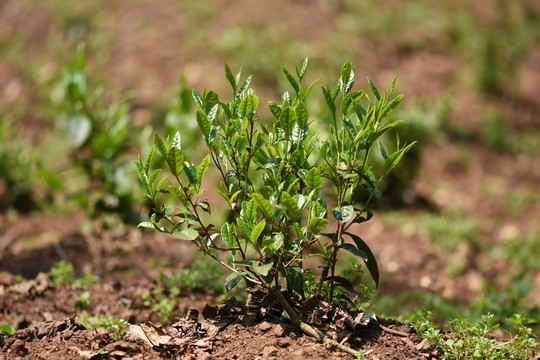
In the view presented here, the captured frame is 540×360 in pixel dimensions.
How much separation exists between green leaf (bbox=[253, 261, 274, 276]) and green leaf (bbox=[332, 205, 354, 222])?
0.91 feet

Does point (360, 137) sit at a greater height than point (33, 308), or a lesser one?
greater

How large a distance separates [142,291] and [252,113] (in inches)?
49.3

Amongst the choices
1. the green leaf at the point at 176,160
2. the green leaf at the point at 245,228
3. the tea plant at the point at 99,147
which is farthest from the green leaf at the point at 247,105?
the tea plant at the point at 99,147

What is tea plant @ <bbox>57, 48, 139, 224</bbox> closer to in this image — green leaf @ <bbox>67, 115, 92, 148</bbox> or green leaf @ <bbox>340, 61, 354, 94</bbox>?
green leaf @ <bbox>67, 115, 92, 148</bbox>

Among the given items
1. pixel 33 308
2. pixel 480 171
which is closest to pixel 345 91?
pixel 33 308

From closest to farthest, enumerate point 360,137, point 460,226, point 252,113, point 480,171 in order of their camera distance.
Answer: point 360,137, point 252,113, point 460,226, point 480,171

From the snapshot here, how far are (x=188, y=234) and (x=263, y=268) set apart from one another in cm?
29

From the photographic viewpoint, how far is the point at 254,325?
209 centimetres

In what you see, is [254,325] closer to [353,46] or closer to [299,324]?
[299,324]

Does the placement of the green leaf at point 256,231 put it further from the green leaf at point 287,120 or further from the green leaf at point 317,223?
the green leaf at point 287,120

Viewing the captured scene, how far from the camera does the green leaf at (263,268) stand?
1824mm

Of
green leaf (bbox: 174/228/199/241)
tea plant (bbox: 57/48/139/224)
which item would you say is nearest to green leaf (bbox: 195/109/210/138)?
green leaf (bbox: 174/228/199/241)

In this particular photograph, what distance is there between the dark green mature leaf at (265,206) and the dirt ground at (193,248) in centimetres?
44

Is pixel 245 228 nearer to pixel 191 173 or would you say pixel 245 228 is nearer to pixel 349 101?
pixel 191 173
